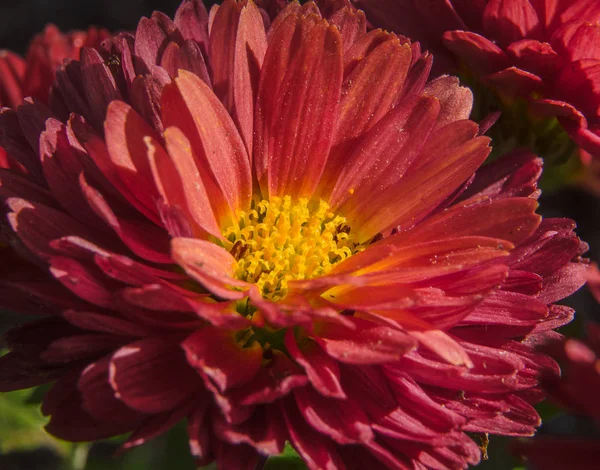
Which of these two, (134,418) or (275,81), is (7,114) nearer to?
(275,81)

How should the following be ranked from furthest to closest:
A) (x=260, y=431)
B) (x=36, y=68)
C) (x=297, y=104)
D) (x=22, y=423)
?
(x=22, y=423) → (x=36, y=68) → (x=297, y=104) → (x=260, y=431)

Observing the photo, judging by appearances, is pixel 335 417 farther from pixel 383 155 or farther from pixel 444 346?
pixel 383 155

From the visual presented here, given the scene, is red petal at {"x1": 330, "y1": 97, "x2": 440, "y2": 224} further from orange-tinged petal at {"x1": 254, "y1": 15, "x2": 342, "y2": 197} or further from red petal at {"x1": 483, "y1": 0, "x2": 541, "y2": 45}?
red petal at {"x1": 483, "y1": 0, "x2": 541, "y2": 45}

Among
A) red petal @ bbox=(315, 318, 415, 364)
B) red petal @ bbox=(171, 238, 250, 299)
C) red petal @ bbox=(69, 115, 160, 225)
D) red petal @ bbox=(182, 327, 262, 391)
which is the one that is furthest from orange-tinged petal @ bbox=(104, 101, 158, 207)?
red petal @ bbox=(315, 318, 415, 364)

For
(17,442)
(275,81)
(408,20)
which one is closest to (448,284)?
(275,81)

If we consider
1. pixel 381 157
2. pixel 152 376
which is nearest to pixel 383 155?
pixel 381 157

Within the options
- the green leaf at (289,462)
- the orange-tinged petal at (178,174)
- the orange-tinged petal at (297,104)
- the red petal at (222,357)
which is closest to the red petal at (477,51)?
the orange-tinged petal at (297,104)

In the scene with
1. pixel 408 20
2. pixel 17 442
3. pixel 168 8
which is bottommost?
pixel 17 442

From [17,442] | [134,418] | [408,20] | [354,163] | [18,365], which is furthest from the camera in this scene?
[17,442]
